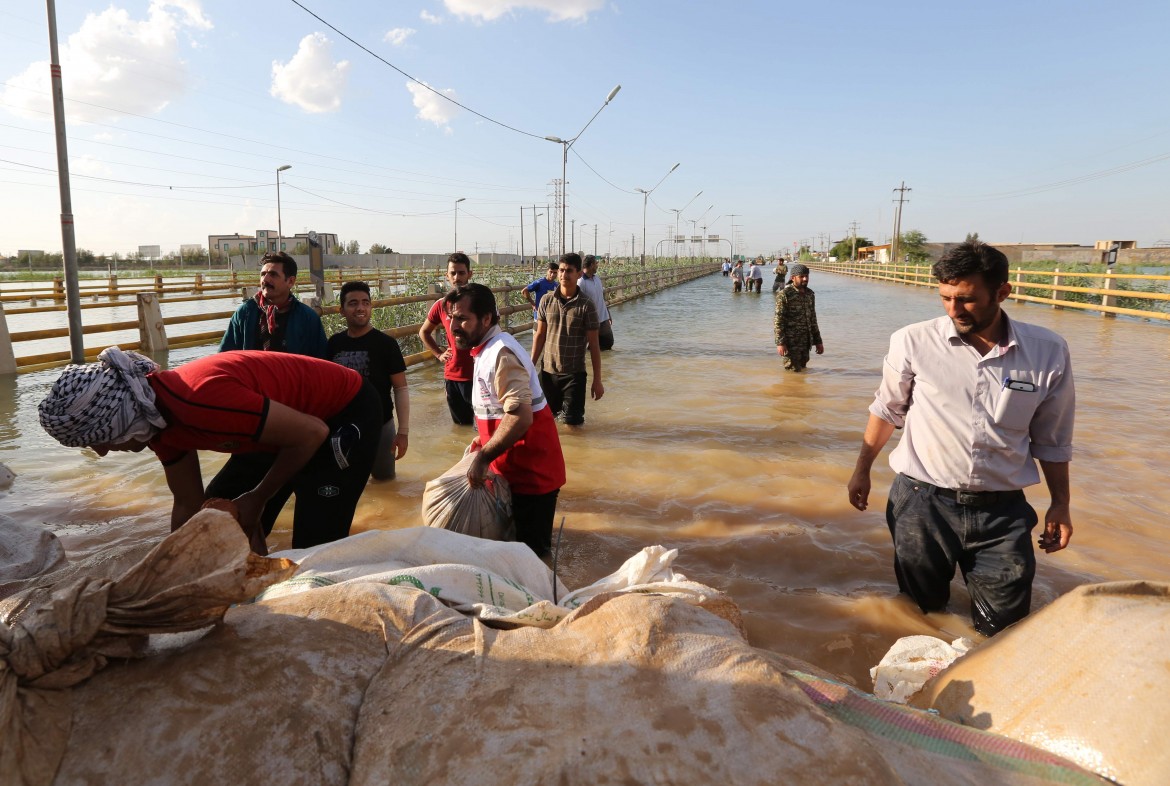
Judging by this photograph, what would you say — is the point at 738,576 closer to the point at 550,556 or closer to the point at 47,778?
the point at 550,556

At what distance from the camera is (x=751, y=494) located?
186 inches

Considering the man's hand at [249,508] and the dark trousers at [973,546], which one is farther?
the dark trousers at [973,546]

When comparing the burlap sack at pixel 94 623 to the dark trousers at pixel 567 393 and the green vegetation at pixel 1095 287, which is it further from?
the green vegetation at pixel 1095 287

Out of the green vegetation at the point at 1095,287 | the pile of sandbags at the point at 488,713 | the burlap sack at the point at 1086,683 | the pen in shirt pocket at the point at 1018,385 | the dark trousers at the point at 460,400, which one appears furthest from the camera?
the green vegetation at the point at 1095,287

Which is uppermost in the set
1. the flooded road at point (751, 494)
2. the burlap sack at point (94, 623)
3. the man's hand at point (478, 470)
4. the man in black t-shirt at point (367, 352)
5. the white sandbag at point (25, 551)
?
the man in black t-shirt at point (367, 352)

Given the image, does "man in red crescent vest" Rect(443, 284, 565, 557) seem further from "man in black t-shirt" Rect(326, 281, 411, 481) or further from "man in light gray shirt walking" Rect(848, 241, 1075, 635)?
"man in light gray shirt walking" Rect(848, 241, 1075, 635)

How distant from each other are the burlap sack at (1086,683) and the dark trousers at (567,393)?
4828 mm

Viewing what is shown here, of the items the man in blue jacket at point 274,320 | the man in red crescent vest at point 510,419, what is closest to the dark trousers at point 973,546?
the man in red crescent vest at point 510,419

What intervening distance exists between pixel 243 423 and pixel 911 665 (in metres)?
2.09

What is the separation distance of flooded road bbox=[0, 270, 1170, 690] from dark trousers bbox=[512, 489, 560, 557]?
24cm

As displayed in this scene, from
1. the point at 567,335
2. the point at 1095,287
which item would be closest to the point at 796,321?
the point at 567,335

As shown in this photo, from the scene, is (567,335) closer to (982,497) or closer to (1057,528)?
(982,497)

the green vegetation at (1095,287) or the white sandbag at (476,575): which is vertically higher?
the green vegetation at (1095,287)

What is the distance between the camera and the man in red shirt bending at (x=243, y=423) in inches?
70.7
